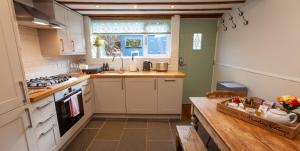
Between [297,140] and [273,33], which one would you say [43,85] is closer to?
[297,140]

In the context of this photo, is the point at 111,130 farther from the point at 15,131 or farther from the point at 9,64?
the point at 9,64

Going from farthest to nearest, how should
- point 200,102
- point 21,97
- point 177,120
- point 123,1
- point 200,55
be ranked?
point 200,55, point 177,120, point 123,1, point 200,102, point 21,97

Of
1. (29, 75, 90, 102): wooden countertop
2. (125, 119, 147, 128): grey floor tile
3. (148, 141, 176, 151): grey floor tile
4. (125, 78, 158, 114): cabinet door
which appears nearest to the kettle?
(125, 78, 158, 114): cabinet door

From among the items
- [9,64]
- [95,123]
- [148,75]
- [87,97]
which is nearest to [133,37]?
[148,75]

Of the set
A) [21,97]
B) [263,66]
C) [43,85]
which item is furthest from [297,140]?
[43,85]

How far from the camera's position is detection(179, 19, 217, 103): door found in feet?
11.3

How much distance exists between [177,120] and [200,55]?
1710 mm

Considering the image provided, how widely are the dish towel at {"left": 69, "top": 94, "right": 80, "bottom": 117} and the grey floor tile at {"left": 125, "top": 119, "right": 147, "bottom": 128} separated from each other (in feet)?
3.05

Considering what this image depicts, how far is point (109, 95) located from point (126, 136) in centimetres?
91

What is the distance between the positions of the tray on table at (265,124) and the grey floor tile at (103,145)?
1613 mm

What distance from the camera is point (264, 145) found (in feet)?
2.96

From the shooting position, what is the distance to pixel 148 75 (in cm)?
279

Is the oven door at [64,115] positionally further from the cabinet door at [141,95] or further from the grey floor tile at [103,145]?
the cabinet door at [141,95]

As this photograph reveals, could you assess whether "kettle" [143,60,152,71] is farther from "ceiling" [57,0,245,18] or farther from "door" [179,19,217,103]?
"ceiling" [57,0,245,18]
